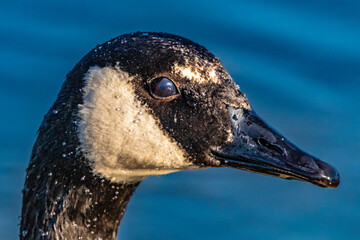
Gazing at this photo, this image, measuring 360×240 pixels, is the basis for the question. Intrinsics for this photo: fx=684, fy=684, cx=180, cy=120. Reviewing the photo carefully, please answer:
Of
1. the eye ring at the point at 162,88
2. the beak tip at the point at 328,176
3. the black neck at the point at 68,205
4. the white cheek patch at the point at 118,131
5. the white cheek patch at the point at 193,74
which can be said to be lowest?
the beak tip at the point at 328,176

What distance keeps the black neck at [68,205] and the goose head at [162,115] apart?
13cm

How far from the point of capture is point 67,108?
13.1ft

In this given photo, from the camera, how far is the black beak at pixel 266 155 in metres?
3.85

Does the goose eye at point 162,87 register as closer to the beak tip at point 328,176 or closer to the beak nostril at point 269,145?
the beak nostril at point 269,145

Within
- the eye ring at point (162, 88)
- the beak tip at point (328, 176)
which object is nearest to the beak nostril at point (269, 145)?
the beak tip at point (328, 176)

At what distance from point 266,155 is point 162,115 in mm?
664

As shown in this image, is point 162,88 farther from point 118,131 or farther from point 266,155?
point 266,155

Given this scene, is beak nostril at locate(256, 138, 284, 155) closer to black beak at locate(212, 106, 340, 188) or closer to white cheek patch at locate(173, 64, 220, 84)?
black beak at locate(212, 106, 340, 188)

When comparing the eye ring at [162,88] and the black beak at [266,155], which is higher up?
the eye ring at [162,88]

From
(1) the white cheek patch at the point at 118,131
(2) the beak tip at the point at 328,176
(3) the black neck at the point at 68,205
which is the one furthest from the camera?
(3) the black neck at the point at 68,205

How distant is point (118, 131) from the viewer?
157 inches

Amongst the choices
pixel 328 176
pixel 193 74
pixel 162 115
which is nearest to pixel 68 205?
pixel 162 115

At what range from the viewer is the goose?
3961mm

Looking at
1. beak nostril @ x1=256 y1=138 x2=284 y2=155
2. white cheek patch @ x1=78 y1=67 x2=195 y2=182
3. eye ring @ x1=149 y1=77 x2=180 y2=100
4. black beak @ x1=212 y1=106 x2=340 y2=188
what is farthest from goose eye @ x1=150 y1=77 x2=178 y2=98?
beak nostril @ x1=256 y1=138 x2=284 y2=155
